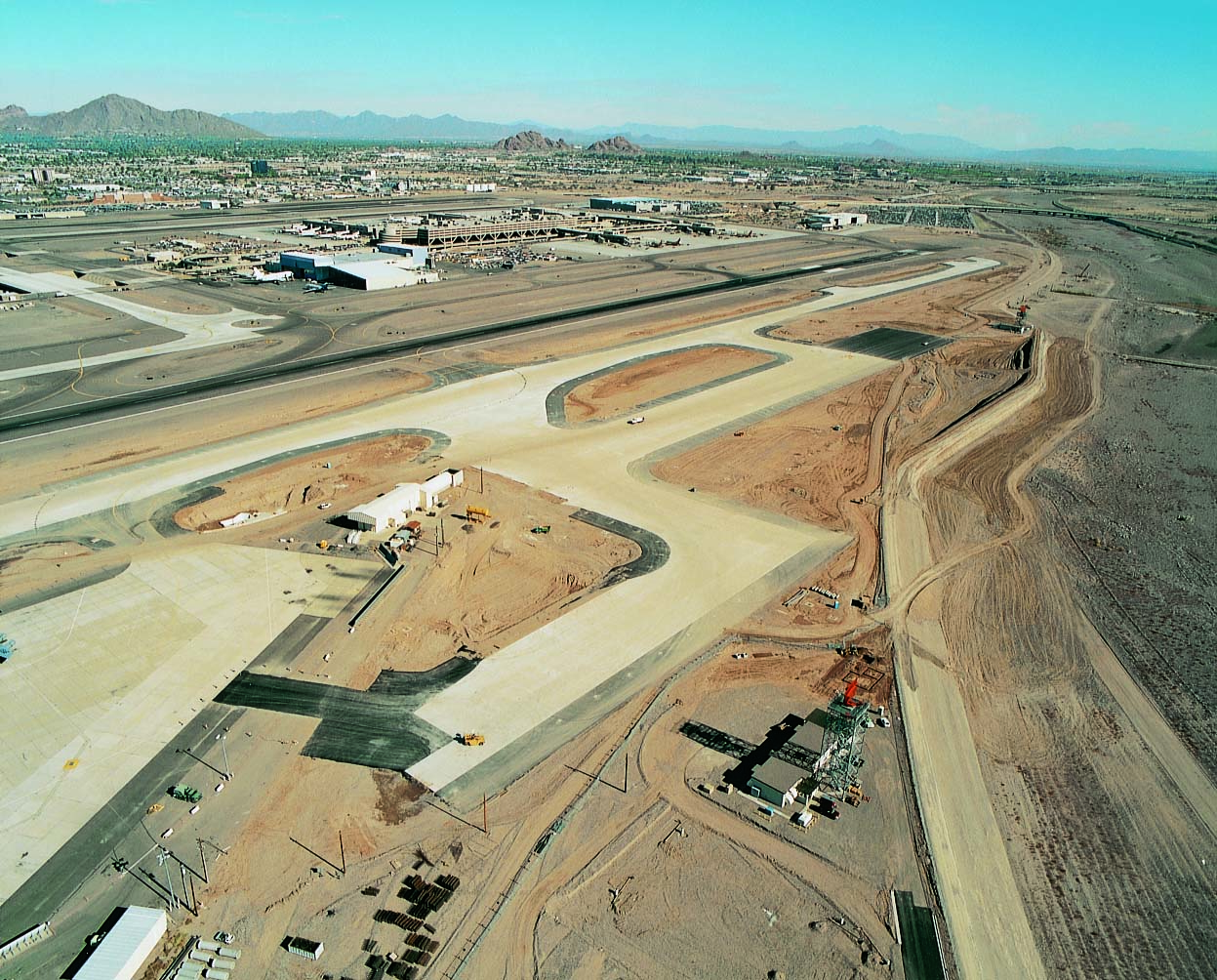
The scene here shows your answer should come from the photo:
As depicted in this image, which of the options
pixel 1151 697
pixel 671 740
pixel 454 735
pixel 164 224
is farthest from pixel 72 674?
pixel 164 224

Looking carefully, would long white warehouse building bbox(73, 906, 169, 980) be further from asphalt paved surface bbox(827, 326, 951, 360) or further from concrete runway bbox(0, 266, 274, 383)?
asphalt paved surface bbox(827, 326, 951, 360)

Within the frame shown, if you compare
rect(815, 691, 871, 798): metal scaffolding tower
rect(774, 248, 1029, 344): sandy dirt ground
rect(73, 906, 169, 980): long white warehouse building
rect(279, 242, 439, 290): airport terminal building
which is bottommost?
rect(73, 906, 169, 980): long white warehouse building

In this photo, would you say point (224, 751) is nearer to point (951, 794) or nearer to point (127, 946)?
point (127, 946)

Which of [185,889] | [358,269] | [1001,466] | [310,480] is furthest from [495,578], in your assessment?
[358,269]

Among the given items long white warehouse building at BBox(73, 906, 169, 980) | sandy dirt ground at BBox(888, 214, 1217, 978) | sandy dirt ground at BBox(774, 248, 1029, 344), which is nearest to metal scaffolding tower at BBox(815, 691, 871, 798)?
sandy dirt ground at BBox(888, 214, 1217, 978)

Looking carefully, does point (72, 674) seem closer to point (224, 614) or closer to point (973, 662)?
point (224, 614)
